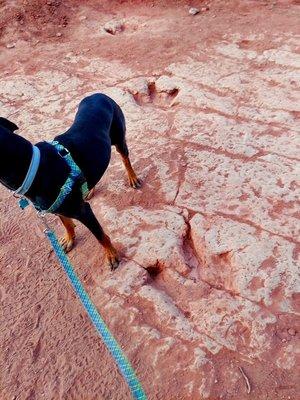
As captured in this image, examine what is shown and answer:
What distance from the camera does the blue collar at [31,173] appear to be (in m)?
2.58

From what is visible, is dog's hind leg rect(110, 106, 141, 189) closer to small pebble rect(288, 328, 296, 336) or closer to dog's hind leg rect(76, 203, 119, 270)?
dog's hind leg rect(76, 203, 119, 270)

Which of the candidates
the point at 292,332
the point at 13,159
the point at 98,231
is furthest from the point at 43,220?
the point at 292,332

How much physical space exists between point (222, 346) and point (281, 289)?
1.98 ft

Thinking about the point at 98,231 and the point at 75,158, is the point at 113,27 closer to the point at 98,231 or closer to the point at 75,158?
the point at 75,158

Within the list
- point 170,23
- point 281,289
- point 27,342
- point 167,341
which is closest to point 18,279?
point 27,342

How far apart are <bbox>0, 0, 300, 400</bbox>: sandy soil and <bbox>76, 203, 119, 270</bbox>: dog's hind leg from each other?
0.31 ft

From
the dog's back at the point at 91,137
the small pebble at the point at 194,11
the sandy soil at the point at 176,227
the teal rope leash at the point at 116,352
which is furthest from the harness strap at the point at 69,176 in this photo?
the small pebble at the point at 194,11

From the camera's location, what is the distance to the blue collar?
2576mm

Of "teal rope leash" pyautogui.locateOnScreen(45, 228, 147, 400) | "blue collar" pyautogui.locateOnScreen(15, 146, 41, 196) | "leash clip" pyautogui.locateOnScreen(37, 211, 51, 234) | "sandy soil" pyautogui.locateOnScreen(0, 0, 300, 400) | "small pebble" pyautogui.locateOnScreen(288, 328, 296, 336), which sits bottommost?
"small pebble" pyautogui.locateOnScreen(288, 328, 296, 336)

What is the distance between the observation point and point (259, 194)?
11.8ft

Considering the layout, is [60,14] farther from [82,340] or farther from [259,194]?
[82,340]

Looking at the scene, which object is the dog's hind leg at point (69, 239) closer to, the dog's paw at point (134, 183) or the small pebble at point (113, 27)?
the dog's paw at point (134, 183)

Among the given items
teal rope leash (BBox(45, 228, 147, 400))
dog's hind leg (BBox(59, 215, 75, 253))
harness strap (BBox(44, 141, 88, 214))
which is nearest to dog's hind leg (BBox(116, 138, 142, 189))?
dog's hind leg (BBox(59, 215, 75, 253))

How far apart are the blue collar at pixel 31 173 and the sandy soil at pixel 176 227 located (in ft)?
3.07
